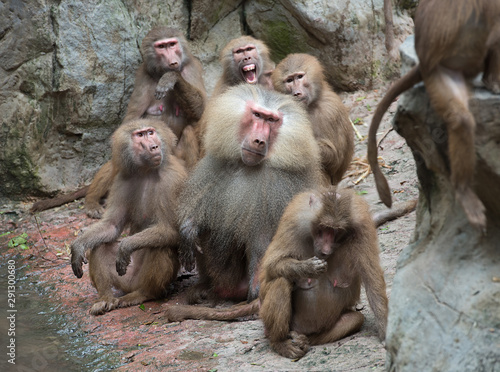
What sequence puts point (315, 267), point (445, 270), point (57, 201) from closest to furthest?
1. point (445, 270)
2. point (315, 267)
3. point (57, 201)

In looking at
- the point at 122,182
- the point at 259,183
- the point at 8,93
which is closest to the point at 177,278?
the point at 122,182

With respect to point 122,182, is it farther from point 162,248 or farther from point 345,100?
point 345,100

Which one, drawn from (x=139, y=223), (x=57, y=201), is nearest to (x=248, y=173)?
(x=139, y=223)

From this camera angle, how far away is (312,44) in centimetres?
906

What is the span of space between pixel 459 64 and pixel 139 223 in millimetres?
3747

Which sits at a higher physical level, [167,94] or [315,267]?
[167,94]

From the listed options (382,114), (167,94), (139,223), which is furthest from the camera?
(167,94)

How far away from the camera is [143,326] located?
5.60m

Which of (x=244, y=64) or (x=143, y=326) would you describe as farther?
(x=244, y=64)

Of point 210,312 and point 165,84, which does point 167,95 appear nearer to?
point 165,84

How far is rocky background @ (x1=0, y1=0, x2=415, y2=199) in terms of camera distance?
26.9 feet

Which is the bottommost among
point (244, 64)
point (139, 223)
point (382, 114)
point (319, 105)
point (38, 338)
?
point (38, 338)

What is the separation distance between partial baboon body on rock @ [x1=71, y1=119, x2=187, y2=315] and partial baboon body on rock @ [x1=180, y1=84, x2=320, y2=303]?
12.4 inches

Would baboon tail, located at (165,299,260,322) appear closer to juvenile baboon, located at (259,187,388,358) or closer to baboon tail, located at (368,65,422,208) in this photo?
juvenile baboon, located at (259,187,388,358)
